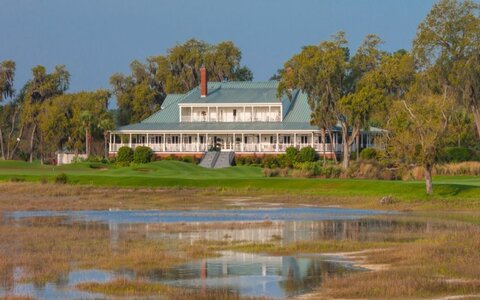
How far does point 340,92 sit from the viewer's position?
8850 centimetres

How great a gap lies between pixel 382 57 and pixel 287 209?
43.1m

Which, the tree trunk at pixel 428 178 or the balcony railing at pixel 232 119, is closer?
the tree trunk at pixel 428 178

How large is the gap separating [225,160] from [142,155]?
27.1ft

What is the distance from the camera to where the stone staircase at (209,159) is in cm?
9344

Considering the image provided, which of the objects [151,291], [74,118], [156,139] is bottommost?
[151,291]

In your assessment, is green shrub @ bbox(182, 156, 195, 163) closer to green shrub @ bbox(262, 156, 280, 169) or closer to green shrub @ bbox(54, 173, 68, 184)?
green shrub @ bbox(262, 156, 280, 169)

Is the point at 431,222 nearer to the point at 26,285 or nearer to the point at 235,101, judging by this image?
the point at 26,285

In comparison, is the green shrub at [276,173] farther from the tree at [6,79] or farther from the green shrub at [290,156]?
the tree at [6,79]

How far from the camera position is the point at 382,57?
88.8 metres

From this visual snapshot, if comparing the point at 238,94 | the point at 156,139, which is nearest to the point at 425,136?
the point at 156,139

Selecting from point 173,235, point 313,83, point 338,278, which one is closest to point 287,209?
point 173,235

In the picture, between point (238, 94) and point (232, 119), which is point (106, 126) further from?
point (238, 94)

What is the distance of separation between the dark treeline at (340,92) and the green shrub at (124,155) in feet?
47.7

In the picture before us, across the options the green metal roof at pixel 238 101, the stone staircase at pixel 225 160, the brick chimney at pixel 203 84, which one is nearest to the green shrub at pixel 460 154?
the green metal roof at pixel 238 101
